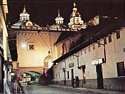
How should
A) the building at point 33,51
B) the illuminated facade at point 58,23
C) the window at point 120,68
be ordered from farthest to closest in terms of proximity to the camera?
the building at point 33,51
the illuminated facade at point 58,23
the window at point 120,68

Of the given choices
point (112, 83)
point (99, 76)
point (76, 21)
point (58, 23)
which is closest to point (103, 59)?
point (99, 76)

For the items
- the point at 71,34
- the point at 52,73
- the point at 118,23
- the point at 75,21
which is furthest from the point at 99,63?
the point at 52,73

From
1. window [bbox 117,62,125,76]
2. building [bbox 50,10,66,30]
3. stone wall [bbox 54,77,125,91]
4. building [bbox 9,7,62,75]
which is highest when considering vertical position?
building [bbox 50,10,66,30]

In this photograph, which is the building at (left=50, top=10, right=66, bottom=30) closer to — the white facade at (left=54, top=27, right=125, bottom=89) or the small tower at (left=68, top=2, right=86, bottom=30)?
the small tower at (left=68, top=2, right=86, bottom=30)

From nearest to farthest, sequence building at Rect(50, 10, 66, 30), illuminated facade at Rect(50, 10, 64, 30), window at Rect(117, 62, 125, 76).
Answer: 1. window at Rect(117, 62, 125, 76)
2. building at Rect(50, 10, 66, 30)
3. illuminated facade at Rect(50, 10, 64, 30)

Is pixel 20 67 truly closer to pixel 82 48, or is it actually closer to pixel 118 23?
pixel 82 48

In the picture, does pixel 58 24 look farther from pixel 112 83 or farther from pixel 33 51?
pixel 112 83

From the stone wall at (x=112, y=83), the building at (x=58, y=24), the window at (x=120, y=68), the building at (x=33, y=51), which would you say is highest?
the building at (x=58, y=24)

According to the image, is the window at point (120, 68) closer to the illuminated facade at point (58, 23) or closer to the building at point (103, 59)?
the building at point (103, 59)

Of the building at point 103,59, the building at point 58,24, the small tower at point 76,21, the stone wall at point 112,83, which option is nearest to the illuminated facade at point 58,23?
the building at point 58,24

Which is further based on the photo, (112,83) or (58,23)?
(58,23)

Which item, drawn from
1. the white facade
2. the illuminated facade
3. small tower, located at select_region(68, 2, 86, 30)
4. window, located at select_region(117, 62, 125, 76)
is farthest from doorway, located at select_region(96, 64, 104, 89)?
the illuminated facade

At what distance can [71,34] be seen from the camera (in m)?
62.0

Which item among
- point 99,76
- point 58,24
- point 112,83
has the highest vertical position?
point 58,24
